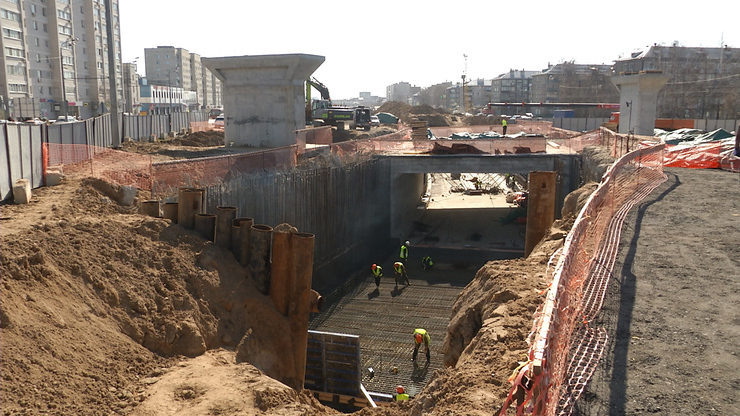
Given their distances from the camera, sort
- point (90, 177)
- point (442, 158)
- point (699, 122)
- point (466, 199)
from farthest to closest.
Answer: point (699, 122), point (466, 199), point (442, 158), point (90, 177)

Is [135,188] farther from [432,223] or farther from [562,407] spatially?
[432,223]

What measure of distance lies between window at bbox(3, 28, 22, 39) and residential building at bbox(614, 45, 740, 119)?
2690 inches

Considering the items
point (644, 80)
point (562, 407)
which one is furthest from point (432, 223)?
point (562, 407)

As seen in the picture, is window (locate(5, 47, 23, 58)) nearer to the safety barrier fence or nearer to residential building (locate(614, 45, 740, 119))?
residential building (locate(614, 45, 740, 119))

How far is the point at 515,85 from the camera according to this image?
152 meters

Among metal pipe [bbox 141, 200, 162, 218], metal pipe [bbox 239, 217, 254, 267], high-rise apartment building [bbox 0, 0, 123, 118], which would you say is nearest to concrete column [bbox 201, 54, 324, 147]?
metal pipe [bbox 141, 200, 162, 218]

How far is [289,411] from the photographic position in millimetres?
7422

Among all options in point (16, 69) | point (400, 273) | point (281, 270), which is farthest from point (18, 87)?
point (281, 270)

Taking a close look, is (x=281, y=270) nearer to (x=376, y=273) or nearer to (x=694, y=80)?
(x=376, y=273)

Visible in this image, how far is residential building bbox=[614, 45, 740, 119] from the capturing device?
76625 millimetres

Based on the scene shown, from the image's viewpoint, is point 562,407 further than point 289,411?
No

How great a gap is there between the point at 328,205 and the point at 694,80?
7821 centimetres

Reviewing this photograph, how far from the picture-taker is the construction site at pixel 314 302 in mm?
5547

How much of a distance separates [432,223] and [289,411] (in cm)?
2554
